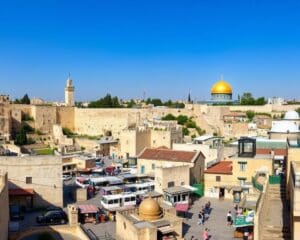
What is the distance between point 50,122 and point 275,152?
3768 cm

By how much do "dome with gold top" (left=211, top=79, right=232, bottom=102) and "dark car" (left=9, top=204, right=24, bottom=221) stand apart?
40.9 metres

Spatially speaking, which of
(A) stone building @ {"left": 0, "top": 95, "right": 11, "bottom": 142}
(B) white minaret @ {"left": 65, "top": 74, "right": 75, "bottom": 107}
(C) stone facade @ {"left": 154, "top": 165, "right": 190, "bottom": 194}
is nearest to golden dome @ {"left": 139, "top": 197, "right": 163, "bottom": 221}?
(C) stone facade @ {"left": 154, "top": 165, "right": 190, "bottom": 194}

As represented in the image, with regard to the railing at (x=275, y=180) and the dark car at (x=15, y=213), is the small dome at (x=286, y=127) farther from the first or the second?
the dark car at (x=15, y=213)

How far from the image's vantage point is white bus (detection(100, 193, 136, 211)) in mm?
20661

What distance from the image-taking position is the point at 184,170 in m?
24.5

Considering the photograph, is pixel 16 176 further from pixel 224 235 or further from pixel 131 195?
pixel 224 235

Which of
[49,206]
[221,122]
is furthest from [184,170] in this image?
[221,122]

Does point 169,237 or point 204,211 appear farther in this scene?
point 204,211

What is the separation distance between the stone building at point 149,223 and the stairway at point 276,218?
162 inches

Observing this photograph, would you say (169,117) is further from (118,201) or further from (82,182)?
(118,201)

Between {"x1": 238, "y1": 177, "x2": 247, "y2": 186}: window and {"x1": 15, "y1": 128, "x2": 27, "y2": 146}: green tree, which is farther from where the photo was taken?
{"x1": 15, "y1": 128, "x2": 27, "y2": 146}: green tree

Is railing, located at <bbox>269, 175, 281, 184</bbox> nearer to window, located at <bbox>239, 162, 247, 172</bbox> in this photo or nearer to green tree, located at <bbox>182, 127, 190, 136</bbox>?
window, located at <bbox>239, 162, 247, 172</bbox>

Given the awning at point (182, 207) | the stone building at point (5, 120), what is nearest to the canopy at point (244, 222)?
the awning at point (182, 207)

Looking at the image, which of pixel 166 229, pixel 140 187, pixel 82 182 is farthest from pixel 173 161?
pixel 166 229
